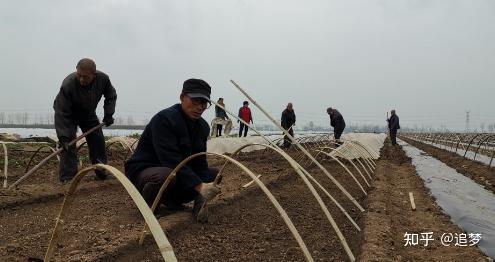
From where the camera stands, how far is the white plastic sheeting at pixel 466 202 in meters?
4.25

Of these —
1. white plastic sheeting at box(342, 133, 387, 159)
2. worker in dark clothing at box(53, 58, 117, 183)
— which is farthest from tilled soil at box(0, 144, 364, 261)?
white plastic sheeting at box(342, 133, 387, 159)

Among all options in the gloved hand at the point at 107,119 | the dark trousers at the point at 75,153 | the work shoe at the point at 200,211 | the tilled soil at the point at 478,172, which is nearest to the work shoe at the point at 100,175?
the dark trousers at the point at 75,153

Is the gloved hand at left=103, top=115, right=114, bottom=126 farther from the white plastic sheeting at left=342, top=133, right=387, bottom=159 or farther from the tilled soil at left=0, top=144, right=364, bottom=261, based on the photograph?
the white plastic sheeting at left=342, top=133, right=387, bottom=159

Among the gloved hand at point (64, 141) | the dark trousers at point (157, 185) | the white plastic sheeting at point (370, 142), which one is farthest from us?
the white plastic sheeting at point (370, 142)

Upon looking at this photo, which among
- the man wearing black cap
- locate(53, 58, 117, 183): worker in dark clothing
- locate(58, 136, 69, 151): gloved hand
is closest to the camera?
the man wearing black cap

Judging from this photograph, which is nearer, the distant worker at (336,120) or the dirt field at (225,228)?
the dirt field at (225,228)

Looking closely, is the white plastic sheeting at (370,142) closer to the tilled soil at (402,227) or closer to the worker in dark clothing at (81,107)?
the tilled soil at (402,227)

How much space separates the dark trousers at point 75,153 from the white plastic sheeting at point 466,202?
14.5 ft

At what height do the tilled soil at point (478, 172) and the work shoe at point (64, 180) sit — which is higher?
the work shoe at point (64, 180)

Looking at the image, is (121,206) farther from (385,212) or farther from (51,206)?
(385,212)

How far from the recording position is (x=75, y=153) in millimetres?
5445

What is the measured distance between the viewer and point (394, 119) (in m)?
17.0

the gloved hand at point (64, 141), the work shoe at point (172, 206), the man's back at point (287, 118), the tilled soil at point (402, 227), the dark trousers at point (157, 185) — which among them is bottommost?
the tilled soil at point (402, 227)

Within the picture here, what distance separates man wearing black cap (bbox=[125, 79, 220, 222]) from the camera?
333 centimetres
